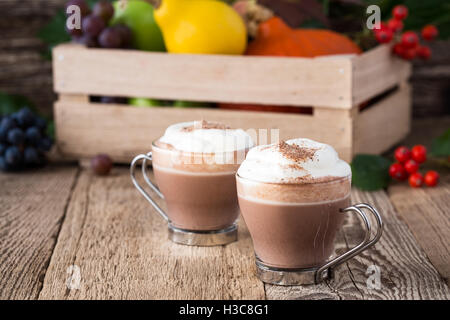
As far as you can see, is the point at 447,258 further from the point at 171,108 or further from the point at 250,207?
the point at 171,108

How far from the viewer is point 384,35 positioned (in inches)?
57.1

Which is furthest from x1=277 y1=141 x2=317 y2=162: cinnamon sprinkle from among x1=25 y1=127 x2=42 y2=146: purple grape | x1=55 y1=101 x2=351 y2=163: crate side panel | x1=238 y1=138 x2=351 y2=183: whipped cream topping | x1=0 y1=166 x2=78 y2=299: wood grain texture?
x1=25 y1=127 x2=42 y2=146: purple grape

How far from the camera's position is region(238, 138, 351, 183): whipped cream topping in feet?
2.59

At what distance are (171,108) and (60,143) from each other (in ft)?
0.92

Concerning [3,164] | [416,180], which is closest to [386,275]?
[416,180]

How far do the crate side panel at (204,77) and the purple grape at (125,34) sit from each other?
0.16 ft

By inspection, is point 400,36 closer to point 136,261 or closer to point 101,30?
point 101,30

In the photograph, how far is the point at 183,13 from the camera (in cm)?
135

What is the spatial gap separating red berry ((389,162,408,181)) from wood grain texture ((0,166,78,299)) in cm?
62

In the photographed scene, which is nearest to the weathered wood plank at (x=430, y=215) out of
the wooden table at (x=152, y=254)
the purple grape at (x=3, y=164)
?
the wooden table at (x=152, y=254)

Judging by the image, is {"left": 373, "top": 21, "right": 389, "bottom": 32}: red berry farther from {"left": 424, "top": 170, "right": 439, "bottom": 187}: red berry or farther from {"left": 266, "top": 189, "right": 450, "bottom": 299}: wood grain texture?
{"left": 266, "top": 189, "right": 450, "bottom": 299}: wood grain texture

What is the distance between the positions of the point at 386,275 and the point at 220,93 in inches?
24.1

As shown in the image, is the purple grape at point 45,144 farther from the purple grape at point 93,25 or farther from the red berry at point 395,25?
the red berry at point 395,25

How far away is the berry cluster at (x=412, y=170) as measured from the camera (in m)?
1.27
